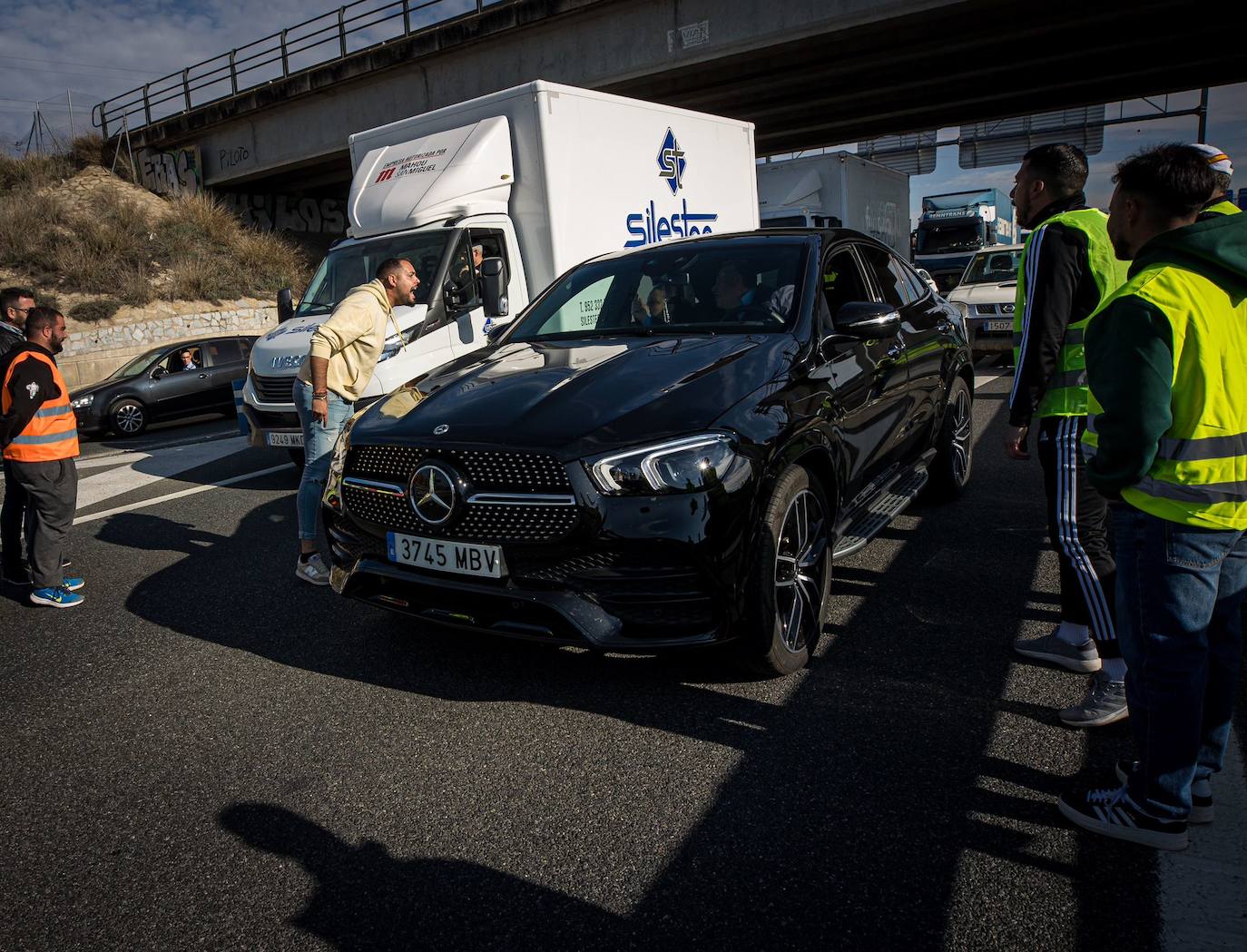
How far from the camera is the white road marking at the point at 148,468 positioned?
8.44 metres

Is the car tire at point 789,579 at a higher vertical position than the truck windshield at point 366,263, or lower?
lower

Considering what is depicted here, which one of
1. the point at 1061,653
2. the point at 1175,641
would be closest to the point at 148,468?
the point at 1061,653

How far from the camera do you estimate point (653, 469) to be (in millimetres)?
3148

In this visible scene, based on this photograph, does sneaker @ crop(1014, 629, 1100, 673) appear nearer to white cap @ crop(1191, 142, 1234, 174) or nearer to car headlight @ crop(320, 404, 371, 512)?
white cap @ crop(1191, 142, 1234, 174)

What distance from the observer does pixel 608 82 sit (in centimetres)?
2006

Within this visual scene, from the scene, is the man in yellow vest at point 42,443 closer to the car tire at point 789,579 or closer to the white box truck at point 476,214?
the white box truck at point 476,214

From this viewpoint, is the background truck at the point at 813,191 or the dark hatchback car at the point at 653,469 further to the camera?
the background truck at the point at 813,191

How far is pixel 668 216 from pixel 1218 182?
8130 mm

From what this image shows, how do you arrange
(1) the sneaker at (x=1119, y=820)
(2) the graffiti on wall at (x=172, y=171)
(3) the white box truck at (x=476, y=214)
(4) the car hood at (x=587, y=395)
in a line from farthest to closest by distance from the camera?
1. (2) the graffiti on wall at (x=172, y=171)
2. (3) the white box truck at (x=476, y=214)
3. (4) the car hood at (x=587, y=395)
4. (1) the sneaker at (x=1119, y=820)

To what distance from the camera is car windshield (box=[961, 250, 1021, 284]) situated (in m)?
14.2

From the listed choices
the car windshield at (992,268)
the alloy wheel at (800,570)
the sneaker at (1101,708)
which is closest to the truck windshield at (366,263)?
the alloy wheel at (800,570)

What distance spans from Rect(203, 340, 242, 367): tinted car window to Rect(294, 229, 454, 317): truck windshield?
642 centimetres

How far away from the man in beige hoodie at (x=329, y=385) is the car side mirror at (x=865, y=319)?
8.24 feet

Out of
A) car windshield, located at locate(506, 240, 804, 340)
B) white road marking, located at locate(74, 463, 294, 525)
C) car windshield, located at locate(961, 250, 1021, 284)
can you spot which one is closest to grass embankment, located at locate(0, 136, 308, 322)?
white road marking, located at locate(74, 463, 294, 525)
